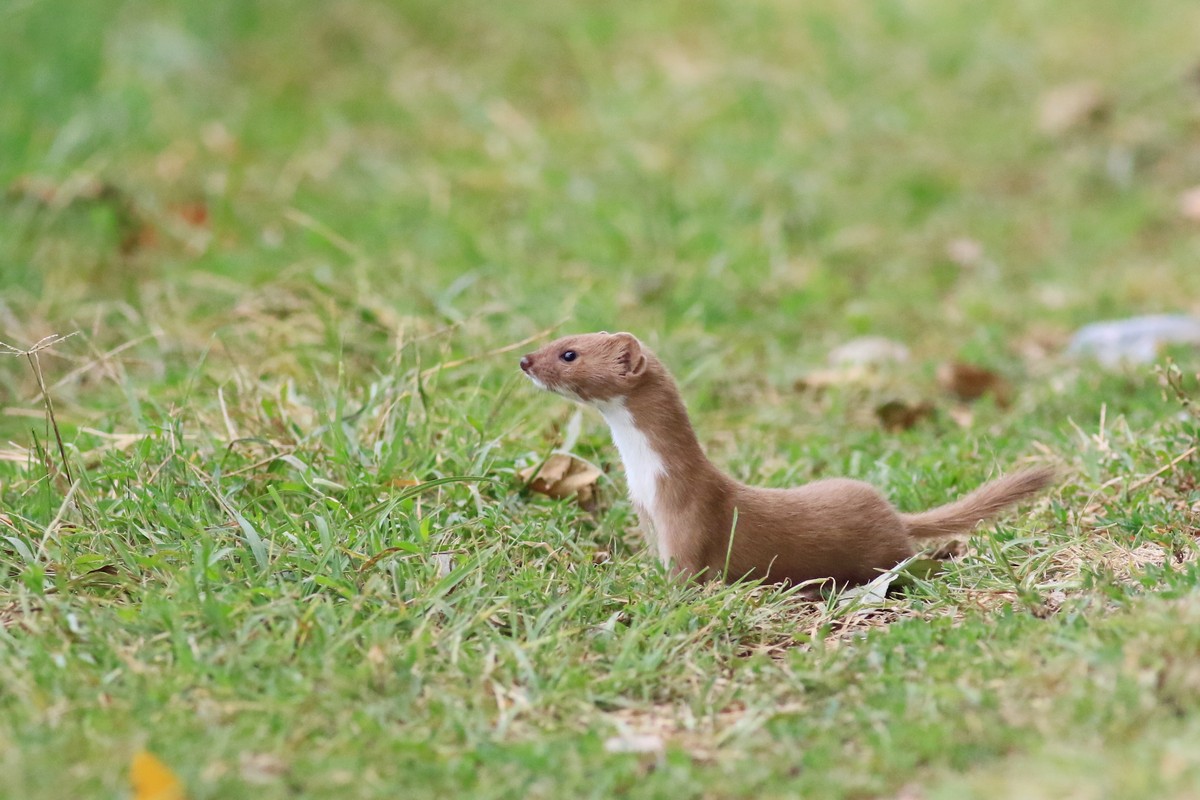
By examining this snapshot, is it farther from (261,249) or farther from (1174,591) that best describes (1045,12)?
(1174,591)

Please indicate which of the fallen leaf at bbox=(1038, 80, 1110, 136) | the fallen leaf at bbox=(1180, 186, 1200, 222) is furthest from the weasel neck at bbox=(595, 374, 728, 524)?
the fallen leaf at bbox=(1038, 80, 1110, 136)

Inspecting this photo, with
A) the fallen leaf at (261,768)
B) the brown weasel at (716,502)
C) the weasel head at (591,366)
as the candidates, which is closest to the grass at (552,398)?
the fallen leaf at (261,768)

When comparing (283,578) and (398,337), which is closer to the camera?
(283,578)

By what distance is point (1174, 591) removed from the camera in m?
3.18

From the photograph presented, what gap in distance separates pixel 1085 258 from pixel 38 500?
5.03 m

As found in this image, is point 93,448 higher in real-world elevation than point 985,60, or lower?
lower

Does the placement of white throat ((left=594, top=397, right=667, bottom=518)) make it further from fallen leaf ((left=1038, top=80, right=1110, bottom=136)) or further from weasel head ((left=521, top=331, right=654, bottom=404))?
fallen leaf ((left=1038, top=80, right=1110, bottom=136))

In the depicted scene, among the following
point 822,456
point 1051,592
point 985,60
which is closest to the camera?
point 1051,592

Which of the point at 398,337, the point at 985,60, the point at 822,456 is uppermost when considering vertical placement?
the point at 985,60

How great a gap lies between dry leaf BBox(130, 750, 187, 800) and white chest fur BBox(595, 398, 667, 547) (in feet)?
4.74

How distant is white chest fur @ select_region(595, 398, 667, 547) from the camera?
12.1 feet

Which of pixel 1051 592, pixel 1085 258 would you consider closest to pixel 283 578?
pixel 1051 592

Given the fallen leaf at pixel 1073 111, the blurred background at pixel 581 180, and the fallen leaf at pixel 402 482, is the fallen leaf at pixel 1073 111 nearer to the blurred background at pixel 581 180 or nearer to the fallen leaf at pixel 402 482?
the blurred background at pixel 581 180

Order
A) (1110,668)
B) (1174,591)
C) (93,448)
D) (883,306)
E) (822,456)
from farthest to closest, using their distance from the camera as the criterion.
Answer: (883,306) < (822,456) < (93,448) < (1174,591) < (1110,668)
